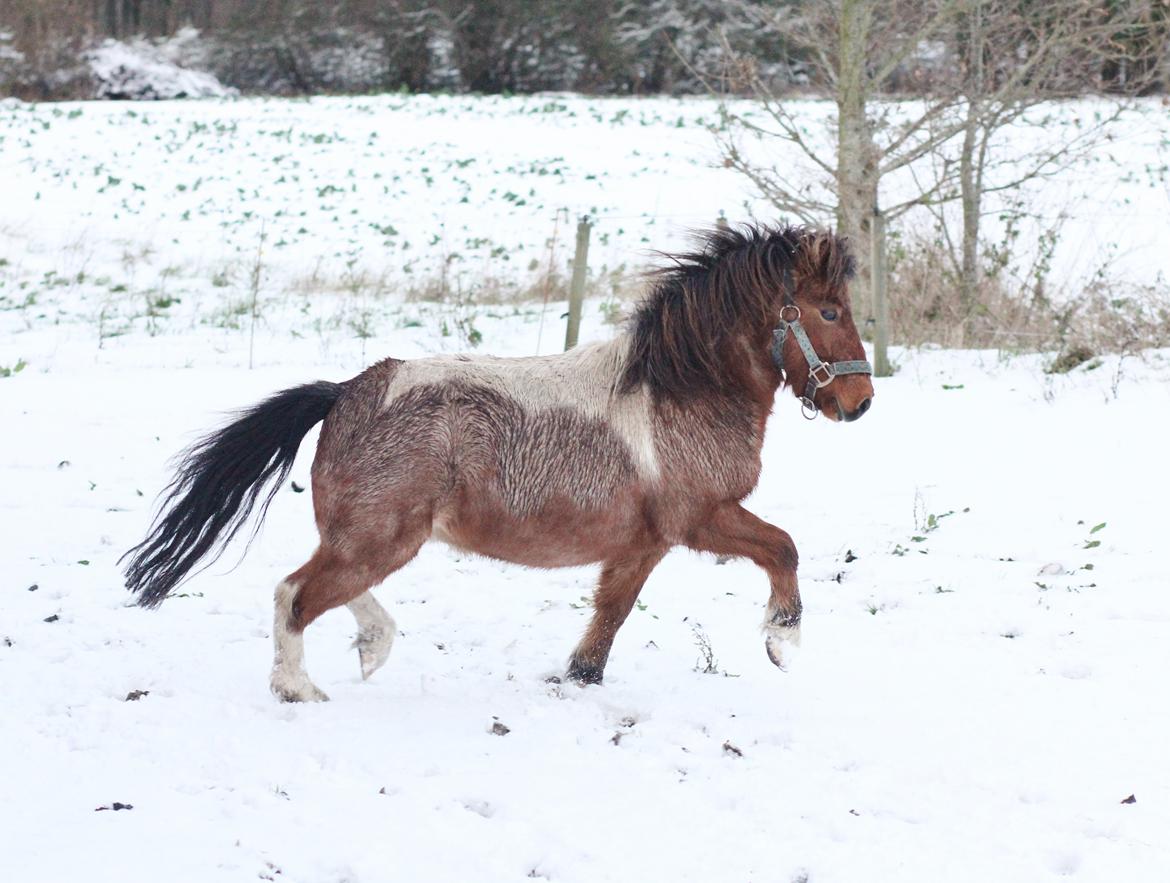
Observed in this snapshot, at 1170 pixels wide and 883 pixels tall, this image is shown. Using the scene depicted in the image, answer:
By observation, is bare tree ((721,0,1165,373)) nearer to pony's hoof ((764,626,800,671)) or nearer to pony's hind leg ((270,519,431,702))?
pony's hoof ((764,626,800,671))

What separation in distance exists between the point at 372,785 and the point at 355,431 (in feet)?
4.38

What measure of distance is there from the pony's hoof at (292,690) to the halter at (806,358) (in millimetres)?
2153

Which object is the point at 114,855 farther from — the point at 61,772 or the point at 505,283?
the point at 505,283

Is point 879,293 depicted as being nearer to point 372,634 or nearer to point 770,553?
point 770,553

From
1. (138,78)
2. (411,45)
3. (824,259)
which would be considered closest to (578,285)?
(824,259)

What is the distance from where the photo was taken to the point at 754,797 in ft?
13.1

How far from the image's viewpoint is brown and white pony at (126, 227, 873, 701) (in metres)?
4.61

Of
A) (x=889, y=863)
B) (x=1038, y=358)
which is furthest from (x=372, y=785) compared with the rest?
(x=1038, y=358)

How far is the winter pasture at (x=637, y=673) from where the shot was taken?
3621 mm

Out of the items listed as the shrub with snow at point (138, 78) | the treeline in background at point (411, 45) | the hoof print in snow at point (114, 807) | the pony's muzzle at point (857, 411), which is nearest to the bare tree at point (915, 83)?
the pony's muzzle at point (857, 411)

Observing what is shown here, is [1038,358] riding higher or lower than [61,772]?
higher

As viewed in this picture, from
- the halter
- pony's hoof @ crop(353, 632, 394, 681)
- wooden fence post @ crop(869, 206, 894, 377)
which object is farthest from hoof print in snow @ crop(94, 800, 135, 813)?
wooden fence post @ crop(869, 206, 894, 377)

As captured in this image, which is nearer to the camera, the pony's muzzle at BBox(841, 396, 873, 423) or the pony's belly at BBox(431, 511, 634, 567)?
the pony's belly at BBox(431, 511, 634, 567)

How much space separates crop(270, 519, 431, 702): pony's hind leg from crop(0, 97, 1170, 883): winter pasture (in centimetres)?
12
